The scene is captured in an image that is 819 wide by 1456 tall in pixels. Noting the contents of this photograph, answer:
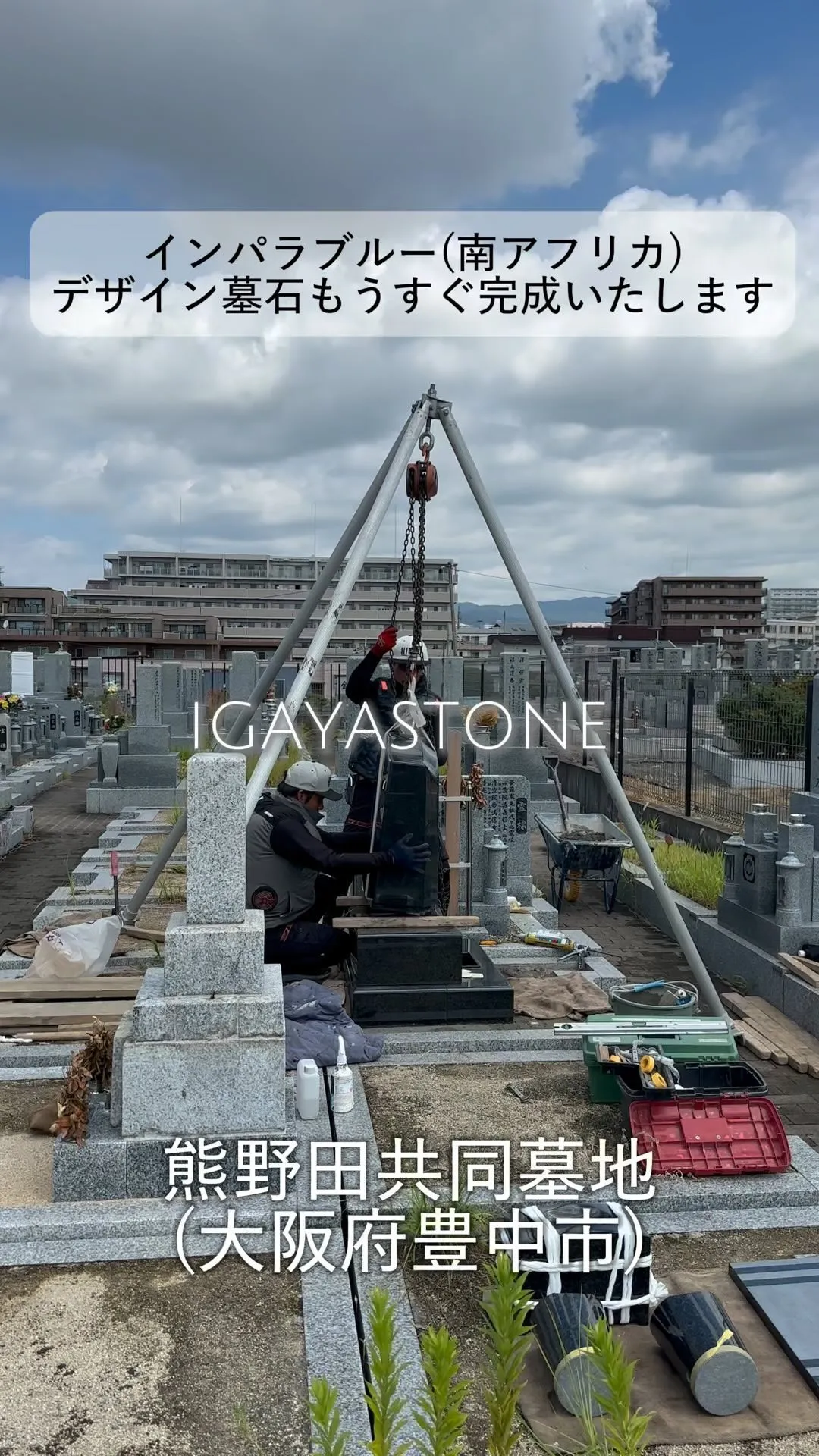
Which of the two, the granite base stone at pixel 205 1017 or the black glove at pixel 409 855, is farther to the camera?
the black glove at pixel 409 855

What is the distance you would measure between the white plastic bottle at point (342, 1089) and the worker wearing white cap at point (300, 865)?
1.82m

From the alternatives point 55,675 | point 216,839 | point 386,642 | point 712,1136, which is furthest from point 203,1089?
point 55,675

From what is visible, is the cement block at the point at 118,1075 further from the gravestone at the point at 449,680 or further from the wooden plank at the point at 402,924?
the gravestone at the point at 449,680

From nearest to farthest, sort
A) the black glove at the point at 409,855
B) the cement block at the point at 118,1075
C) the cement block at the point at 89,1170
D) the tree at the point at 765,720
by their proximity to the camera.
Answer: the cement block at the point at 89,1170 → the cement block at the point at 118,1075 → the black glove at the point at 409,855 → the tree at the point at 765,720

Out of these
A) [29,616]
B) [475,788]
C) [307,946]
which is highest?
[29,616]

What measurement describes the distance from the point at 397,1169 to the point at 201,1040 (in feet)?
3.64

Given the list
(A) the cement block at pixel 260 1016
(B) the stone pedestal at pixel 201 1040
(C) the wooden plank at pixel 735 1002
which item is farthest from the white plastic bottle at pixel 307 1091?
(C) the wooden plank at pixel 735 1002

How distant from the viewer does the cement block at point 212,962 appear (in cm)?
509

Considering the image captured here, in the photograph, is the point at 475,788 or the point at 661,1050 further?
the point at 475,788

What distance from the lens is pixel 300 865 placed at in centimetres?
779

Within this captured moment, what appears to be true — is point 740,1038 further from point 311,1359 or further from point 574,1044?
point 311,1359

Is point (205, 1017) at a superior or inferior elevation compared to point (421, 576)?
inferior

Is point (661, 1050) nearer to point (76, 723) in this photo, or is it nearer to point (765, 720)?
point (765, 720)

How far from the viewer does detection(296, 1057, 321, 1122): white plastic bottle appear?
18.4ft
